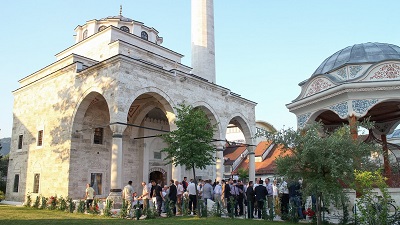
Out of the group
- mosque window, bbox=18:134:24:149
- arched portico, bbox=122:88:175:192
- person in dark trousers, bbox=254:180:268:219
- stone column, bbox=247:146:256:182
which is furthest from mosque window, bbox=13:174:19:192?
person in dark trousers, bbox=254:180:268:219

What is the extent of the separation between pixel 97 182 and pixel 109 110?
4.51 metres

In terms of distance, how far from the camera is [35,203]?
539 inches

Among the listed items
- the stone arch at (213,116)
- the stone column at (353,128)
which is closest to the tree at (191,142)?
the stone column at (353,128)

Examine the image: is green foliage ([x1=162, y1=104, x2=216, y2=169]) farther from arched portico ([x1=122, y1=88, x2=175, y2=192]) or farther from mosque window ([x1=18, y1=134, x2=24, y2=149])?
mosque window ([x1=18, y1=134, x2=24, y2=149])

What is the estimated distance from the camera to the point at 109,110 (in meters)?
11.9

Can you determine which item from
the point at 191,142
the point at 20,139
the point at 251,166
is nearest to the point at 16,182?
the point at 20,139

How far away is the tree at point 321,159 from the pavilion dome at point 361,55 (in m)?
3.50

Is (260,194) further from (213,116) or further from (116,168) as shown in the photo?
(213,116)

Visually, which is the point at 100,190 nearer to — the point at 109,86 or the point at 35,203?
the point at 35,203

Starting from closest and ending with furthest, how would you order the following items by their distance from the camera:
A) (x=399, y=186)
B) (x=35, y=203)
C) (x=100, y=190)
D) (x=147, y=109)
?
(x=399, y=186) < (x=35, y=203) < (x=100, y=190) < (x=147, y=109)

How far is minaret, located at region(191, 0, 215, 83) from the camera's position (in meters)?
18.5

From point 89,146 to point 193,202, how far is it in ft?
19.9

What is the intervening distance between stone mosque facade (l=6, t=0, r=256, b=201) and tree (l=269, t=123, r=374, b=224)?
6.54 meters

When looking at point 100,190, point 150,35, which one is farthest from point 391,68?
point 150,35
